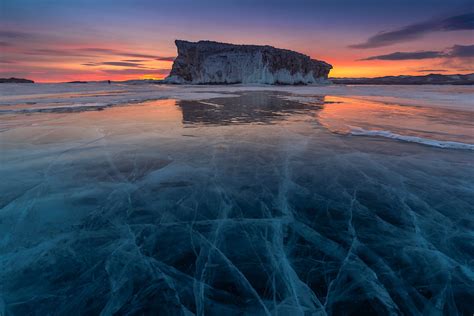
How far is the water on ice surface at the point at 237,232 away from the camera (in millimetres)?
1854

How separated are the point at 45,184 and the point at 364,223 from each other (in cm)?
428

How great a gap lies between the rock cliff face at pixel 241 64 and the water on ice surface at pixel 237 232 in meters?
62.9

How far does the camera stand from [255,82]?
66375 millimetres

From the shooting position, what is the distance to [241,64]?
6581 centimetres

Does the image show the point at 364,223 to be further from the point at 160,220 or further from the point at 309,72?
the point at 309,72

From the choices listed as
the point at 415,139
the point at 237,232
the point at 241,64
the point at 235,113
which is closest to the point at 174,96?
the point at 235,113

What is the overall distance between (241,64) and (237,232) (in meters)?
68.0

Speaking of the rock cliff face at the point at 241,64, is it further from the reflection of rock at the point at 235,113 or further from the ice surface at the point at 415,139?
the ice surface at the point at 415,139

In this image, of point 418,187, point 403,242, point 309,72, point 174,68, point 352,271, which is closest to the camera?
point 352,271

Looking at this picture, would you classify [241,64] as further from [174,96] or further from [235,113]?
[235,113]

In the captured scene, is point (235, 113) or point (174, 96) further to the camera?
point (174, 96)

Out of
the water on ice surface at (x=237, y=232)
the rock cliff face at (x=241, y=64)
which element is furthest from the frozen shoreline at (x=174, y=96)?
the rock cliff face at (x=241, y=64)

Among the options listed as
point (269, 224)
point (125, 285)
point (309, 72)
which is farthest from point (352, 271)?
point (309, 72)

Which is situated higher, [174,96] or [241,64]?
[241,64]
